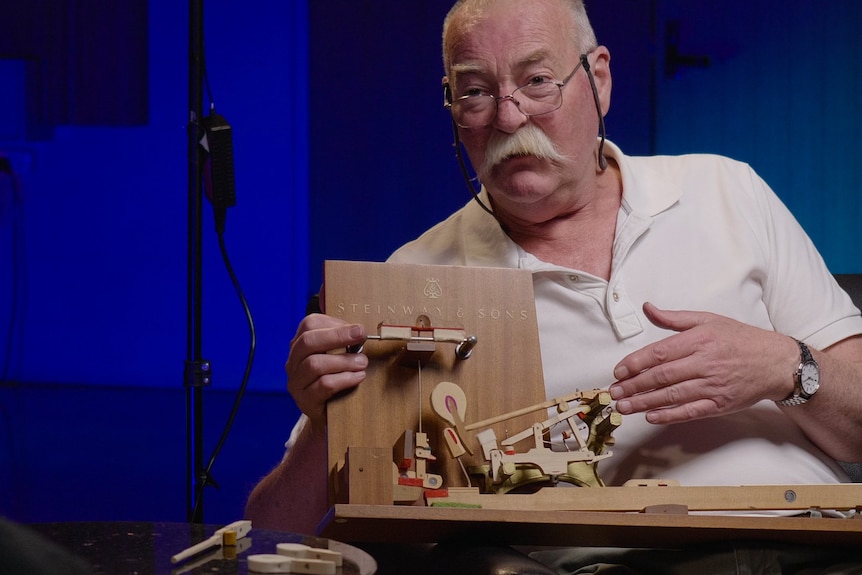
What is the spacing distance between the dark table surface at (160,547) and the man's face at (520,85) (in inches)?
29.2

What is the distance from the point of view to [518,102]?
5.11ft

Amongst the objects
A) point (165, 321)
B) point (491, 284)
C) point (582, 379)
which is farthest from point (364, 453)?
point (165, 321)

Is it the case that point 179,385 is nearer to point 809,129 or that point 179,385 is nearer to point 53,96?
point 53,96

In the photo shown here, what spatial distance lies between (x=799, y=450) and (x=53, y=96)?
462 centimetres

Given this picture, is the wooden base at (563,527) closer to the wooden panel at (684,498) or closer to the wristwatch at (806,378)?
the wooden panel at (684,498)

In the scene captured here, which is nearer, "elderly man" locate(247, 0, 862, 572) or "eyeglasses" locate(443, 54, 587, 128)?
"elderly man" locate(247, 0, 862, 572)

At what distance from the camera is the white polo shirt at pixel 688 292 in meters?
1.46

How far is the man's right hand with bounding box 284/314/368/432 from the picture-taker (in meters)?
1.27

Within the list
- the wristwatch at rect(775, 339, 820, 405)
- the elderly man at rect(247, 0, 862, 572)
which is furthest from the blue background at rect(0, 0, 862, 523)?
the wristwatch at rect(775, 339, 820, 405)

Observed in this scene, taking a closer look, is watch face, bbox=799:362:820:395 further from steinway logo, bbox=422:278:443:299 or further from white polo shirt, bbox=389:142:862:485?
steinway logo, bbox=422:278:443:299

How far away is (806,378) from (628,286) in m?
0.29

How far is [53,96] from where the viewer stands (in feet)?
17.3

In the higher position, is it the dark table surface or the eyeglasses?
the eyeglasses

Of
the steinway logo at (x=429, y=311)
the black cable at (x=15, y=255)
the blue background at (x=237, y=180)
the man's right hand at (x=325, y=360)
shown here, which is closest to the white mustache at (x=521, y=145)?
the steinway logo at (x=429, y=311)
